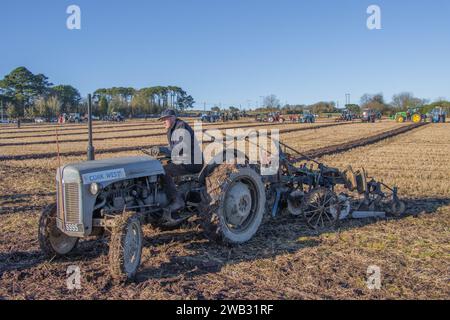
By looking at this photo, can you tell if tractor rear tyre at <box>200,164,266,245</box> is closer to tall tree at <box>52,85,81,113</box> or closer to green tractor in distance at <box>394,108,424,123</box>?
green tractor in distance at <box>394,108,424,123</box>

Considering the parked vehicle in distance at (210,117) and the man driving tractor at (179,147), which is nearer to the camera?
the man driving tractor at (179,147)

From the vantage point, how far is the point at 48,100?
8975cm

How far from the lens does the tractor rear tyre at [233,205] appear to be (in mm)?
5863

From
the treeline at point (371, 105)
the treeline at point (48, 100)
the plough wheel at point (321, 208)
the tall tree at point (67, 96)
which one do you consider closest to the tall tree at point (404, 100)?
the treeline at point (371, 105)

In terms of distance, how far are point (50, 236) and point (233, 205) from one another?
7.35ft

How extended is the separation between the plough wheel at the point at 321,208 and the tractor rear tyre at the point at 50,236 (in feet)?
11.1

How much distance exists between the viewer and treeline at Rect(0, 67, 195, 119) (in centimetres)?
8288

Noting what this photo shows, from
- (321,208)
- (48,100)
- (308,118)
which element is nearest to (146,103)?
(48,100)

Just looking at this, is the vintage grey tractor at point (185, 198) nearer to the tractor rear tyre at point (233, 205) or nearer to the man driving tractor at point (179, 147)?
the tractor rear tyre at point (233, 205)

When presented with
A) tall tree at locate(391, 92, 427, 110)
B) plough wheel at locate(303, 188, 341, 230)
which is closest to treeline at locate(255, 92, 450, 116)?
tall tree at locate(391, 92, 427, 110)

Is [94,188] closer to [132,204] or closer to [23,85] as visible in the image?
[132,204]

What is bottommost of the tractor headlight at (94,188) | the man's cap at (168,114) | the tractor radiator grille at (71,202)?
the tractor radiator grille at (71,202)

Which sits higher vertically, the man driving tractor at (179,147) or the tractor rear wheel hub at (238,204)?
the man driving tractor at (179,147)
